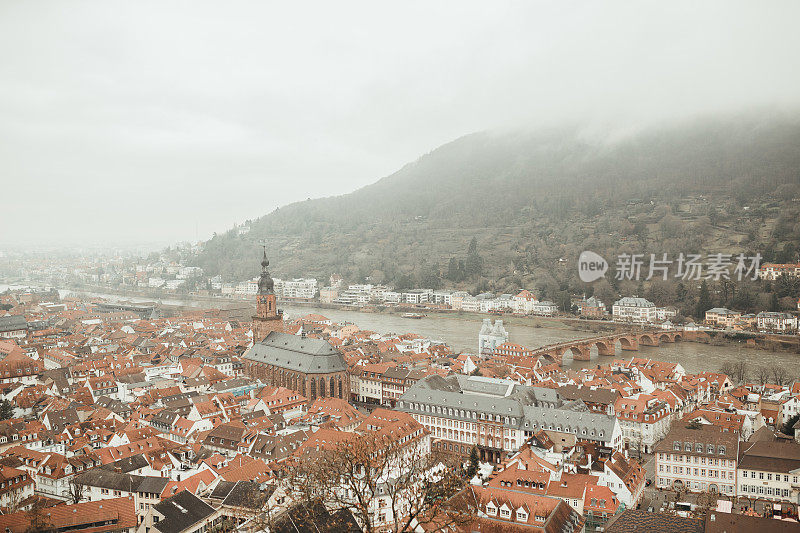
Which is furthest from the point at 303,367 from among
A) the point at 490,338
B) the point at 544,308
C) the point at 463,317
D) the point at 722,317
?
the point at 544,308

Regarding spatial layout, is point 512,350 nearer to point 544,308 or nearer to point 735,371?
point 735,371

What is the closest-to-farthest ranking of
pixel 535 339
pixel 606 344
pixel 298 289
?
pixel 606 344 < pixel 535 339 < pixel 298 289

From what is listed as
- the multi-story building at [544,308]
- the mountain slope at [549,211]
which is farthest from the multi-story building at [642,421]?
the mountain slope at [549,211]

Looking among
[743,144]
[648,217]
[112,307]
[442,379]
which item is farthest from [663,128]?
[442,379]

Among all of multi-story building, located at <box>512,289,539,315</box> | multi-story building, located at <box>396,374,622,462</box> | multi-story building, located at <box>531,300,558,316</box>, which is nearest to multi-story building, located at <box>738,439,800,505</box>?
multi-story building, located at <box>396,374,622,462</box>

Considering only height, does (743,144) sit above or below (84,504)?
above

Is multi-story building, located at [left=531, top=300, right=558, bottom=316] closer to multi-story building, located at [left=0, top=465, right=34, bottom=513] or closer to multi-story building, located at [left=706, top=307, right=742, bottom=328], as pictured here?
multi-story building, located at [left=706, top=307, right=742, bottom=328]

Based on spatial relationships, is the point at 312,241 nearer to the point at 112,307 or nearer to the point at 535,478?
the point at 112,307
